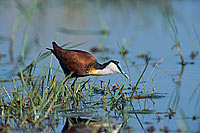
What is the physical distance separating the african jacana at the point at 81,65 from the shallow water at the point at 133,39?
0.54 meters

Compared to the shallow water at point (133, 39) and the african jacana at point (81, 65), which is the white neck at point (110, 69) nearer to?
the african jacana at point (81, 65)

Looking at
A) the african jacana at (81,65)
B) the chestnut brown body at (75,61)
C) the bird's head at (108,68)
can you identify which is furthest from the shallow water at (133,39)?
the chestnut brown body at (75,61)

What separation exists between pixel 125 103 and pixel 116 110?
0.31m

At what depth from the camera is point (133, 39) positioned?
868 cm

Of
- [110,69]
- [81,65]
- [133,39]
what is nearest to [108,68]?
[110,69]

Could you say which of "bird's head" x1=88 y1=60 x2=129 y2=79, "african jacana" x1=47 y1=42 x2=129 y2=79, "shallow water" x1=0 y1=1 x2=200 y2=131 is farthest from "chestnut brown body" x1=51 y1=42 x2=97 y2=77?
"shallow water" x1=0 y1=1 x2=200 y2=131

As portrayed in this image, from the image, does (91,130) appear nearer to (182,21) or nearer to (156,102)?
(156,102)

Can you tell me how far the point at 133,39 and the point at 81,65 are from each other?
2897 mm

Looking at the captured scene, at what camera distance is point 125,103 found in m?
5.27

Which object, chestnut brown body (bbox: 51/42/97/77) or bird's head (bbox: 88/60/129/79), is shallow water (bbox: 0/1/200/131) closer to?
bird's head (bbox: 88/60/129/79)

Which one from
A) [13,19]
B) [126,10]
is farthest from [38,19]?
[126,10]

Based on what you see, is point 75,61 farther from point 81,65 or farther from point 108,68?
point 108,68

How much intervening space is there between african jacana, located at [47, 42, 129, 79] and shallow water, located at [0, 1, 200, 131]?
A: 1.76 ft

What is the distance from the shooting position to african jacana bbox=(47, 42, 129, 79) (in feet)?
19.3
